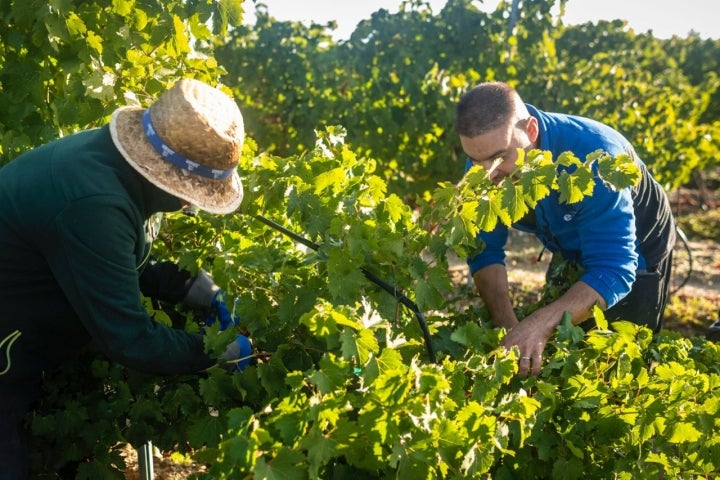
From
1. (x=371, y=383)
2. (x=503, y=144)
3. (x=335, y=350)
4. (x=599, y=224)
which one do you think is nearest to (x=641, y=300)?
(x=599, y=224)

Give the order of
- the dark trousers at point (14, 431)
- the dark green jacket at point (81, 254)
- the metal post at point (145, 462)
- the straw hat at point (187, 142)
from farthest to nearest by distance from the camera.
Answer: the metal post at point (145, 462)
the dark trousers at point (14, 431)
the straw hat at point (187, 142)
the dark green jacket at point (81, 254)

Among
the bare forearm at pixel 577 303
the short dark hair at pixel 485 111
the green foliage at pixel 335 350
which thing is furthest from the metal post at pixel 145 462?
the short dark hair at pixel 485 111

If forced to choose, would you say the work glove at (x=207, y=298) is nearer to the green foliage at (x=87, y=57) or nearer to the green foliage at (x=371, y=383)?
the green foliage at (x=371, y=383)

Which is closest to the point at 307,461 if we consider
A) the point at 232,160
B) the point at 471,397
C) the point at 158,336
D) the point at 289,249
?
the point at 471,397

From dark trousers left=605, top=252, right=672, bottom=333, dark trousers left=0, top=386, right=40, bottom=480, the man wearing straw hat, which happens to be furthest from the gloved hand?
dark trousers left=605, top=252, right=672, bottom=333

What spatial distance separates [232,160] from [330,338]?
70 cm

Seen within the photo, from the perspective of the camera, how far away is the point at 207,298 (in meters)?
2.70

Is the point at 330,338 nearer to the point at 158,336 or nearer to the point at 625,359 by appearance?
the point at 158,336

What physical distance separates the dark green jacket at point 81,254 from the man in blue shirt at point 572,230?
3.51ft

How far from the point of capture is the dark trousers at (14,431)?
2.32 meters

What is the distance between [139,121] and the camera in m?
2.17

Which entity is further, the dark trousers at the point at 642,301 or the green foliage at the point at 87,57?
the dark trousers at the point at 642,301

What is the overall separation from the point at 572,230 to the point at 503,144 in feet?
1.61

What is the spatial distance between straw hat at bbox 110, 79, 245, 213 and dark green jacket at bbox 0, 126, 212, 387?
6 centimetres
